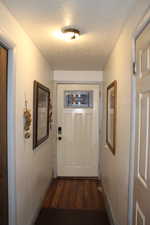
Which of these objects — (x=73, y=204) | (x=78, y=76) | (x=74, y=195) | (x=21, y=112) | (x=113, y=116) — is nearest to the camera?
(x=21, y=112)

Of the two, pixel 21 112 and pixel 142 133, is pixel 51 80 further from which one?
pixel 142 133

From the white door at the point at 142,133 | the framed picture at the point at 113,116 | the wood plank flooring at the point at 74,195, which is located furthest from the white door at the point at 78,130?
the white door at the point at 142,133

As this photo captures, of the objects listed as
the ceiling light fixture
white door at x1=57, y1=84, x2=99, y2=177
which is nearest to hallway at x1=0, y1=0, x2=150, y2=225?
the ceiling light fixture

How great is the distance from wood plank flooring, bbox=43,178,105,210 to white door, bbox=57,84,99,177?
245 millimetres

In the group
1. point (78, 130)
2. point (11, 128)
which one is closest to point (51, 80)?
point (78, 130)

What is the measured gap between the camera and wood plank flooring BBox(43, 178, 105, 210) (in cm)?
253

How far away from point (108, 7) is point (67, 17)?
0.35 metres

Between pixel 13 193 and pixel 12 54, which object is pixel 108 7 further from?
pixel 13 193

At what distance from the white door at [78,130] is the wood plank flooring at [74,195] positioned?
245 millimetres

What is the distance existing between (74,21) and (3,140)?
1.21m

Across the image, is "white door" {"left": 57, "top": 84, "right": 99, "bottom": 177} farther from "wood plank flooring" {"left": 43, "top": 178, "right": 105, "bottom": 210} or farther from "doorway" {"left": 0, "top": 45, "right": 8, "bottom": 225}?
"doorway" {"left": 0, "top": 45, "right": 8, "bottom": 225}

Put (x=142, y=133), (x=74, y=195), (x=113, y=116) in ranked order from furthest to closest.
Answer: (x=74, y=195) → (x=113, y=116) → (x=142, y=133)

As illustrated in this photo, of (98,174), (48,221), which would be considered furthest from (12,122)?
(98,174)

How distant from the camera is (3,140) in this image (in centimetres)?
142
